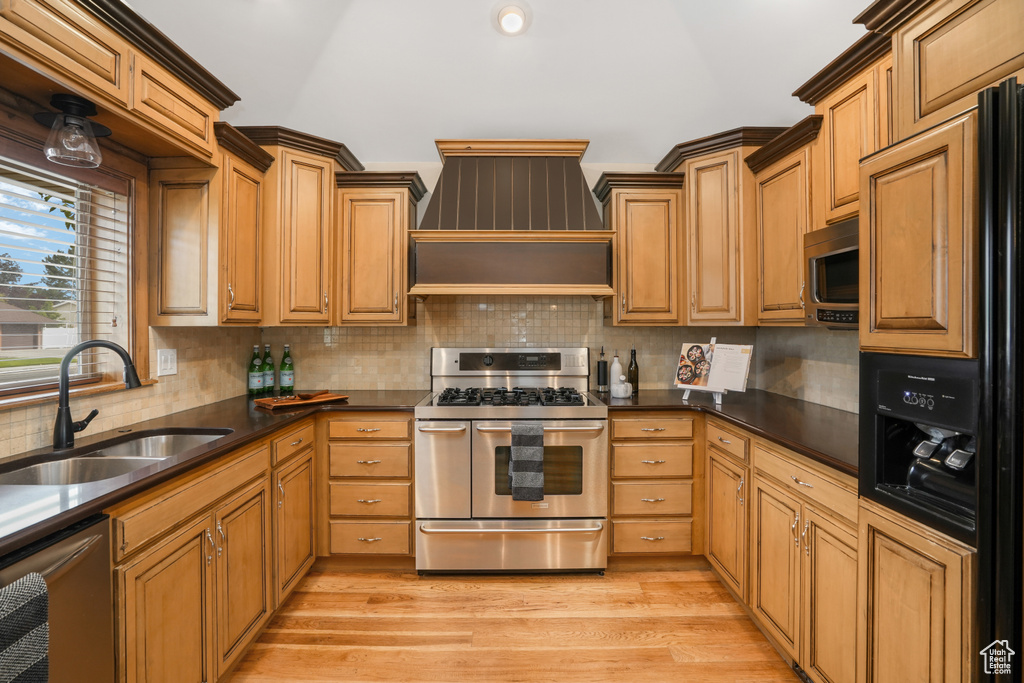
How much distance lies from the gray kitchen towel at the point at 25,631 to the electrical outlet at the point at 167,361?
1.54m

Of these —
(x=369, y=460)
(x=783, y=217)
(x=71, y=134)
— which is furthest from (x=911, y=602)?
(x=71, y=134)

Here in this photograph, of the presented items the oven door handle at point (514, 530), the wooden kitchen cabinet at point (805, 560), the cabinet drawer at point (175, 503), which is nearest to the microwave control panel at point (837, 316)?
the wooden kitchen cabinet at point (805, 560)

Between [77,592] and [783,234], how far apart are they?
304 cm

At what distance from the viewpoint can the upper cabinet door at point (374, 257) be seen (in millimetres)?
2947

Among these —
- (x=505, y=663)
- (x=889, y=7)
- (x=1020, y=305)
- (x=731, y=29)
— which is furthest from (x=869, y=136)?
(x=505, y=663)

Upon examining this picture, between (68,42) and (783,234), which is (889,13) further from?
(68,42)

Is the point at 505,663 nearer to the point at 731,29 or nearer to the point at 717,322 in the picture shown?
the point at 717,322

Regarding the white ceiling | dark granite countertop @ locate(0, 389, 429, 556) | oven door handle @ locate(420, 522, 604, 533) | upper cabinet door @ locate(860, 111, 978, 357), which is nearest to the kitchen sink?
dark granite countertop @ locate(0, 389, 429, 556)

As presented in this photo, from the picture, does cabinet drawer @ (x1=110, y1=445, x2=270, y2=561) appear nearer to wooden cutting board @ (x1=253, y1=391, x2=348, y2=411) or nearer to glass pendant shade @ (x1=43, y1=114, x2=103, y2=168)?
wooden cutting board @ (x1=253, y1=391, x2=348, y2=411)

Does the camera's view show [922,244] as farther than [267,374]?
No

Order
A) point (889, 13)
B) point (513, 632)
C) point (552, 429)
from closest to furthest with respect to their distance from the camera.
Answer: point (889, 13) → point (513, 632) → point (552, 429)

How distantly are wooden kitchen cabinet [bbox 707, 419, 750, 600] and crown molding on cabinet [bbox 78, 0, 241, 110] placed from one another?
2.89m

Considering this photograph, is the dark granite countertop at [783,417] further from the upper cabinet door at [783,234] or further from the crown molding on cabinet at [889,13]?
the crown molding on cabinet at [889,13]

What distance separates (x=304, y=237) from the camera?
2.81 meters
